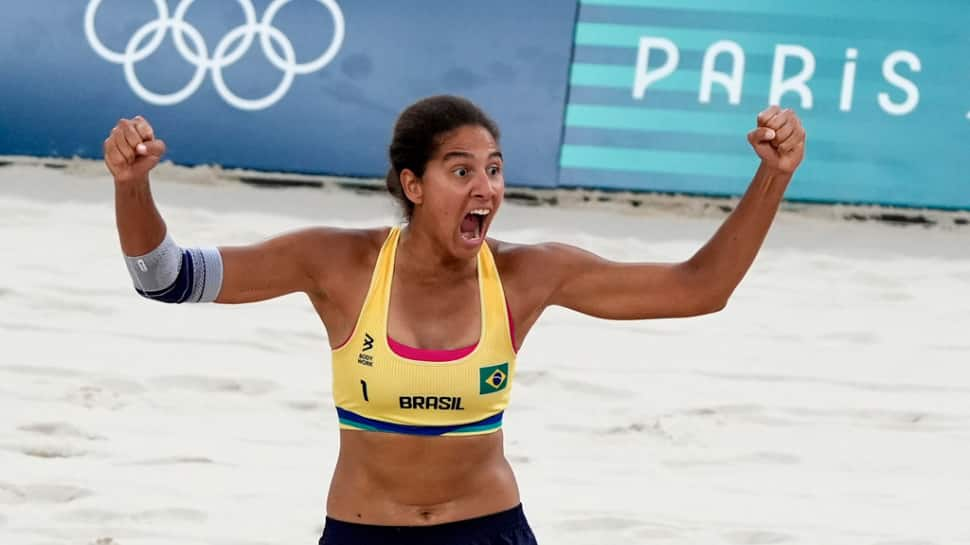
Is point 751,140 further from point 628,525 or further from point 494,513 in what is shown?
point 628,525

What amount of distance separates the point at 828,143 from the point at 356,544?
596 centimetres

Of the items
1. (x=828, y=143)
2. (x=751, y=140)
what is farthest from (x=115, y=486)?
(x=828, y=143)

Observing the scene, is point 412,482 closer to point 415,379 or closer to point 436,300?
point 415,379

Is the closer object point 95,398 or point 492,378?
point 492,378

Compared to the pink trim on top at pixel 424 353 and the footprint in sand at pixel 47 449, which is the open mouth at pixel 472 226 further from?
the footprint in sand at pixel 47 449

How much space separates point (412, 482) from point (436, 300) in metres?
0.40

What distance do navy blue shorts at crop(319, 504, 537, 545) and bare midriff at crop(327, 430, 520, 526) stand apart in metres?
0.01

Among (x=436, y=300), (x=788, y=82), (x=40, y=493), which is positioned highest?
(x=788, y=82)

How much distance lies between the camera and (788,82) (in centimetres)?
924

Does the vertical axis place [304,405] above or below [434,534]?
below

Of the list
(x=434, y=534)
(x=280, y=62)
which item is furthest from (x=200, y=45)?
(x=434, y=534)

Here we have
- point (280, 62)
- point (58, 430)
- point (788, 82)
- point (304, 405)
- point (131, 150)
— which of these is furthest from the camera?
point (280, 62)

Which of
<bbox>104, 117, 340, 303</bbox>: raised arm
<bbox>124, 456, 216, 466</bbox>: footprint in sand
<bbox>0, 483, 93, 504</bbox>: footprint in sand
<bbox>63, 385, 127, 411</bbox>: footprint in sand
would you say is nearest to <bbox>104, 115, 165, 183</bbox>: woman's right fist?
<bbox>104, 117, 340, 303</bbox>: raised arm

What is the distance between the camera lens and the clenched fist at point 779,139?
356 cm
